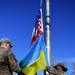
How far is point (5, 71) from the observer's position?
725 cm

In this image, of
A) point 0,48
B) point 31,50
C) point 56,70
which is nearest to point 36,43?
point 31,50

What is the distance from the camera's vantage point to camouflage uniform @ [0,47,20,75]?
7.23 meters

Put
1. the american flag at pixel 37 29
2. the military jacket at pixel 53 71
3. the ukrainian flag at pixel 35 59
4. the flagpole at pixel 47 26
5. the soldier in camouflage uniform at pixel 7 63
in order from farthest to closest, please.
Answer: the american flag at pixel 37 29, the flagpole at pixel 47 26, the military jacket at pixel 53 71, the ukrainian flag at pixel 35 59, the soldier in camouflage uniform at pixel 7 63

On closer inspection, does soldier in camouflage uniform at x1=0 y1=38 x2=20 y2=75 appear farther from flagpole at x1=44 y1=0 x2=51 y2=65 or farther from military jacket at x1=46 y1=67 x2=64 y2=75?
flagpole at x1=44 y1=0 x2=51 y2=65

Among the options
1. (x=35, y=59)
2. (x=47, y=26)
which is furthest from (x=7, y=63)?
(x=47, y=26)

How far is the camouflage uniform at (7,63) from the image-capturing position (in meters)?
7.23

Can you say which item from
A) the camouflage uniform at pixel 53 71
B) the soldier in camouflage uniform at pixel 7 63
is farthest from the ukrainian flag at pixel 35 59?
the soldier in camouflage uniform at pixel 7 63

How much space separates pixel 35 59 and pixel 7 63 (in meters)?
1.78

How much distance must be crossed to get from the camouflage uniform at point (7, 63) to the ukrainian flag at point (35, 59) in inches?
51.4

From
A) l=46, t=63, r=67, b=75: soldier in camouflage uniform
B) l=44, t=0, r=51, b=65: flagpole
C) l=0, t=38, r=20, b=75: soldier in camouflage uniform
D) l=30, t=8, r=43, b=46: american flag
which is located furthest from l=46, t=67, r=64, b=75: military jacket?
l=0, t=38, r=20, b=75: soldier in camouflage uniform

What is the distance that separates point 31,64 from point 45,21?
73.8 inches

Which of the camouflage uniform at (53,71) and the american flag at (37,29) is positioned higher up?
the american flag at (37,29)

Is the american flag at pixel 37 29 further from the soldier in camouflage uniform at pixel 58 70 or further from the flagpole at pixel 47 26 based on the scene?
the soldier in camouflage uniform at pixel 58 70

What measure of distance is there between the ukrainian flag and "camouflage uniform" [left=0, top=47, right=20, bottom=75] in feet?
4.28
